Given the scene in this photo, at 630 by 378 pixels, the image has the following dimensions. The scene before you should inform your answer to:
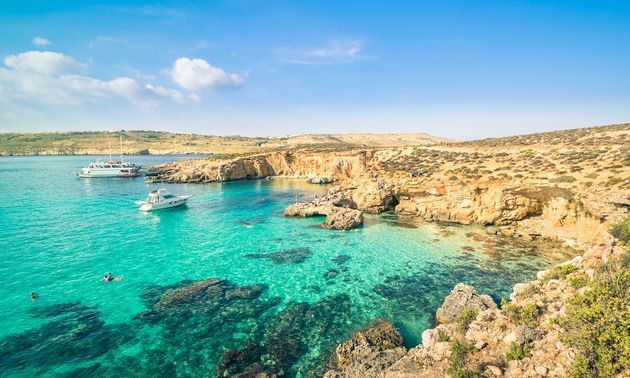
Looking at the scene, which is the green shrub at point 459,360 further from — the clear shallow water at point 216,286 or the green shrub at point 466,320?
the clear shallow water at point 216,286

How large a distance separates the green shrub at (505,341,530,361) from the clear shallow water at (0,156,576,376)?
5786 mm

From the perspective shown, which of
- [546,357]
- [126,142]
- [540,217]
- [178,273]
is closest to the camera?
[546,357]

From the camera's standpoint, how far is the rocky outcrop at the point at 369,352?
35.0 feet

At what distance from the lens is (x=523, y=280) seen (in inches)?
766

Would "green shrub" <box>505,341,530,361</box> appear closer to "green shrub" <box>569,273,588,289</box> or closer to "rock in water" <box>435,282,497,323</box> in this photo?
"rock in water" <box>435,282,497,323</box>

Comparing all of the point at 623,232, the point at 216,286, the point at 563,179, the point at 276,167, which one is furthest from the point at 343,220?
the point at 276,167

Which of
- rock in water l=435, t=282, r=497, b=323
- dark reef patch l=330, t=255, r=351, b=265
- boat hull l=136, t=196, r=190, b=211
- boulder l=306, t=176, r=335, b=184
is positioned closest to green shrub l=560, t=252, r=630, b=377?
rock in water l=435, t=282, r=497, b=323

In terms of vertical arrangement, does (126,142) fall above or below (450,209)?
above

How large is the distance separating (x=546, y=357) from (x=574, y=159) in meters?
35.5

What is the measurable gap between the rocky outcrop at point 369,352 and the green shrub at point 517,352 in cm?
358

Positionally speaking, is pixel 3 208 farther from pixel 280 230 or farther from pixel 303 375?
pixel 303 375

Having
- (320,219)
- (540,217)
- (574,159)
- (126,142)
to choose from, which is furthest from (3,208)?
(126,142)

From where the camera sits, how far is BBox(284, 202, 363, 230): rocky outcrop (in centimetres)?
3183

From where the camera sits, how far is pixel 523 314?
→ 10.6 metres
